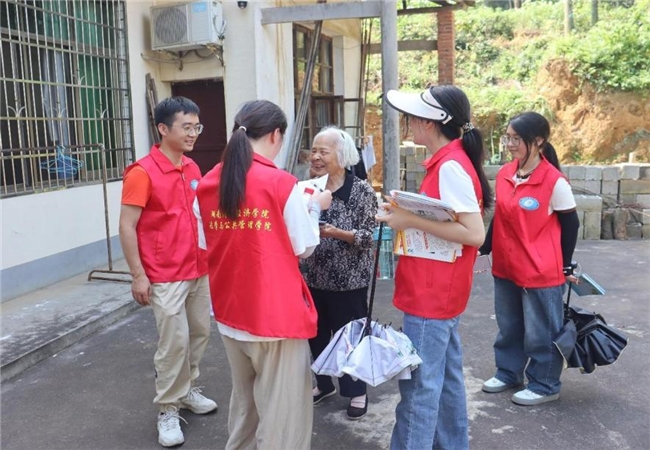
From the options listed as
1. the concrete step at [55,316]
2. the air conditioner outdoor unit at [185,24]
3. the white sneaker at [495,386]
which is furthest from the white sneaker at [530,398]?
the air conditioner outdoor unit at [185,24]

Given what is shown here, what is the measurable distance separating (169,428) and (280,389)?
42.2 inches

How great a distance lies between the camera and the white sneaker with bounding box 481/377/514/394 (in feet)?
11.1

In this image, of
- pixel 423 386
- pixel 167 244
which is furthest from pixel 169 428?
pixel 423 386

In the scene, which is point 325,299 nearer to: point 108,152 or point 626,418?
point 626,418

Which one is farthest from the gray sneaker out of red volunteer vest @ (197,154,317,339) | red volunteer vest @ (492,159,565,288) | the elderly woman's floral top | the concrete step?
the concrete step

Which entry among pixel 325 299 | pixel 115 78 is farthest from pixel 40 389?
pixel 115 78

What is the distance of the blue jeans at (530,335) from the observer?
123 inches

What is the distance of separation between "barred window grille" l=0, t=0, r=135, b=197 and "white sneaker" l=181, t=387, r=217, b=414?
9.96 ft

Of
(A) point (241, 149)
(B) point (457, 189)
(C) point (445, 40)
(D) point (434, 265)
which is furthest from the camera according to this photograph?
(C) point (445, 40)

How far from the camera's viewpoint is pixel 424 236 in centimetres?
226

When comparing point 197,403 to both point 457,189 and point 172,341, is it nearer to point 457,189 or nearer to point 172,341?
point 172,341

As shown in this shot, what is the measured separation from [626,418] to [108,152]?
5.79 meters

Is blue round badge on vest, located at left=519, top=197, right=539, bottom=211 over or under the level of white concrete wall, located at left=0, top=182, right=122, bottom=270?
over

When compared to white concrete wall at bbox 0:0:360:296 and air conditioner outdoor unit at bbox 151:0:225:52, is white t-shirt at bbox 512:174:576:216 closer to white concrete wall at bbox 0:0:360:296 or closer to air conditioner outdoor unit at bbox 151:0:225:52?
white concrete wall at bbox 0:0:360:296
